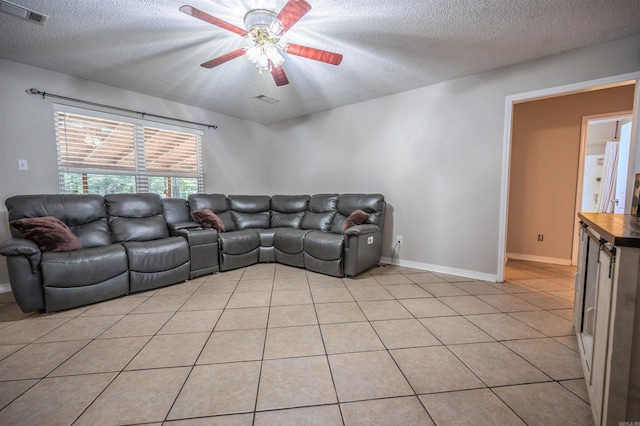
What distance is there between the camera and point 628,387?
2.97 ft

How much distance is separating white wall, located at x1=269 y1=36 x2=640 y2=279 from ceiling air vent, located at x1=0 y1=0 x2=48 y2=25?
3218mm

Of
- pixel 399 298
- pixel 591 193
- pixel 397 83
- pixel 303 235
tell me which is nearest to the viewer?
pixel 399 298

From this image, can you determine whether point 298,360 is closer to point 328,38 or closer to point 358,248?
point 358,248

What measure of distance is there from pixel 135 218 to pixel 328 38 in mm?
2902

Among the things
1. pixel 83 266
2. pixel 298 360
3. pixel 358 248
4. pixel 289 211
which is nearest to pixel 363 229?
pixel 358 248

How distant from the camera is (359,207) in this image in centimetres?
354

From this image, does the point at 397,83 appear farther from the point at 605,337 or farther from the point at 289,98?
the point at 605,337

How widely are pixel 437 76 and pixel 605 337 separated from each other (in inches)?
113

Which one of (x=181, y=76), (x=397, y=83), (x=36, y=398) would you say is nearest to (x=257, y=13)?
(x=181, y=76)

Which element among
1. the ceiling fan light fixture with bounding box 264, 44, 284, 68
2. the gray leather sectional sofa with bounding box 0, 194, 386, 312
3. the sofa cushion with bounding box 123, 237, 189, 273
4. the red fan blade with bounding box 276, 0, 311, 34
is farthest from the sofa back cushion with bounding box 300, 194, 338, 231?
the red fan blade with bounding box 276, 0, 311, 34

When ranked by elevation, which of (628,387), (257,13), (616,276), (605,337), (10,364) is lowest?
(10,364)

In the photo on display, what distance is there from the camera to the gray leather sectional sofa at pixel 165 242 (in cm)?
212

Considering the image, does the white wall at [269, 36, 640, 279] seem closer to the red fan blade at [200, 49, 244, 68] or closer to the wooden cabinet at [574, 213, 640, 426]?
the wooden cabinet at [574, 213, 640, 426]

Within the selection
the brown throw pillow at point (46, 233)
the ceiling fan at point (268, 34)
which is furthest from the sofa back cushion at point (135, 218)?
the ceiling fan at point (268, 34)
